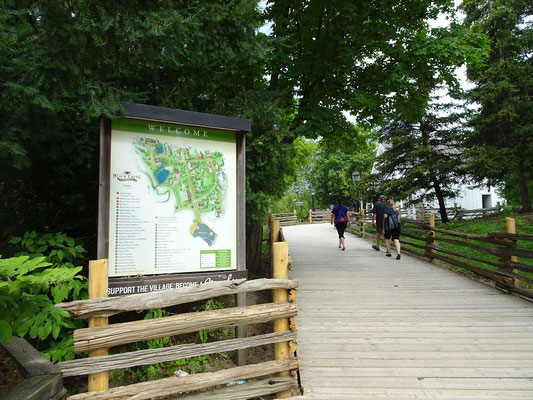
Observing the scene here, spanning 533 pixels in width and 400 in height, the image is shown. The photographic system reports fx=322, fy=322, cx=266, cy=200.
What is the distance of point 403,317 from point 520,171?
1743cm

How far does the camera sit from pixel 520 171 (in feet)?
58.0

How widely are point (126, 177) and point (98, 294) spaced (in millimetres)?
1207

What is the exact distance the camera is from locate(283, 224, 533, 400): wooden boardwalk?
11.0ft

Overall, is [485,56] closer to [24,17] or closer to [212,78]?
[212,78]

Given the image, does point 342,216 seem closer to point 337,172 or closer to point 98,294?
point 98,294

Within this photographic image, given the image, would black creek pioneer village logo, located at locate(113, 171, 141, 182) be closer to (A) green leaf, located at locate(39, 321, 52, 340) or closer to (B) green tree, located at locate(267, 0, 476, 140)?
(A) green leaf, located at locate(39, 321, 52, 340)

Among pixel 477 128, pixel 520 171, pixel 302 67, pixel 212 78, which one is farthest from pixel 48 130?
pixel 520 171

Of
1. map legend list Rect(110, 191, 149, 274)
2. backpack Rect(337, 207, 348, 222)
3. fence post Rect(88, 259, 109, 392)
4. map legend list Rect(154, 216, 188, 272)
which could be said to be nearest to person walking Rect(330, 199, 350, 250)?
backpack Rect(337, 207, 348, 222)

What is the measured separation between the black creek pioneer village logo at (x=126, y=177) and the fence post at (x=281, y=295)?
1.63 meters

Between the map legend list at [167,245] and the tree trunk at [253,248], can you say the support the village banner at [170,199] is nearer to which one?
the map legend list at [167,245]

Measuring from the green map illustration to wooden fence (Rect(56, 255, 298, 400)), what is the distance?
2.82ft

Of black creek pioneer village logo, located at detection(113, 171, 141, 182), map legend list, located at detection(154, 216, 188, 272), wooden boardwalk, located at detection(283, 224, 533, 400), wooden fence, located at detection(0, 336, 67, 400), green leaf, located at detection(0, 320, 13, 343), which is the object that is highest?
black creek pioneer village logo, located at detection(113, 171, 141, 182)

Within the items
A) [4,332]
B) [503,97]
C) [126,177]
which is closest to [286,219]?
[503,97]

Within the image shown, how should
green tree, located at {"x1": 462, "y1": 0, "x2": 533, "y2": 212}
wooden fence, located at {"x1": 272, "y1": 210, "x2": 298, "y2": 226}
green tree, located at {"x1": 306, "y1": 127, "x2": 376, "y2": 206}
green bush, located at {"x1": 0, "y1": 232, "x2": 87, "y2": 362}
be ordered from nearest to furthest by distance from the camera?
green bush, located at {"x1": 0, "y1": 232, "x2": 87, "y2": 362}, green tree, located at {"x1": 462, "y1": 0, "x2": 533, "y2": 212}, wooden fence, located at {"x1": 272, "y1": 210, "x2": 298, "y2": 226}, green tree, located at {"x1": 306, "y1": 127, "x2": 376, "y2": 206}
